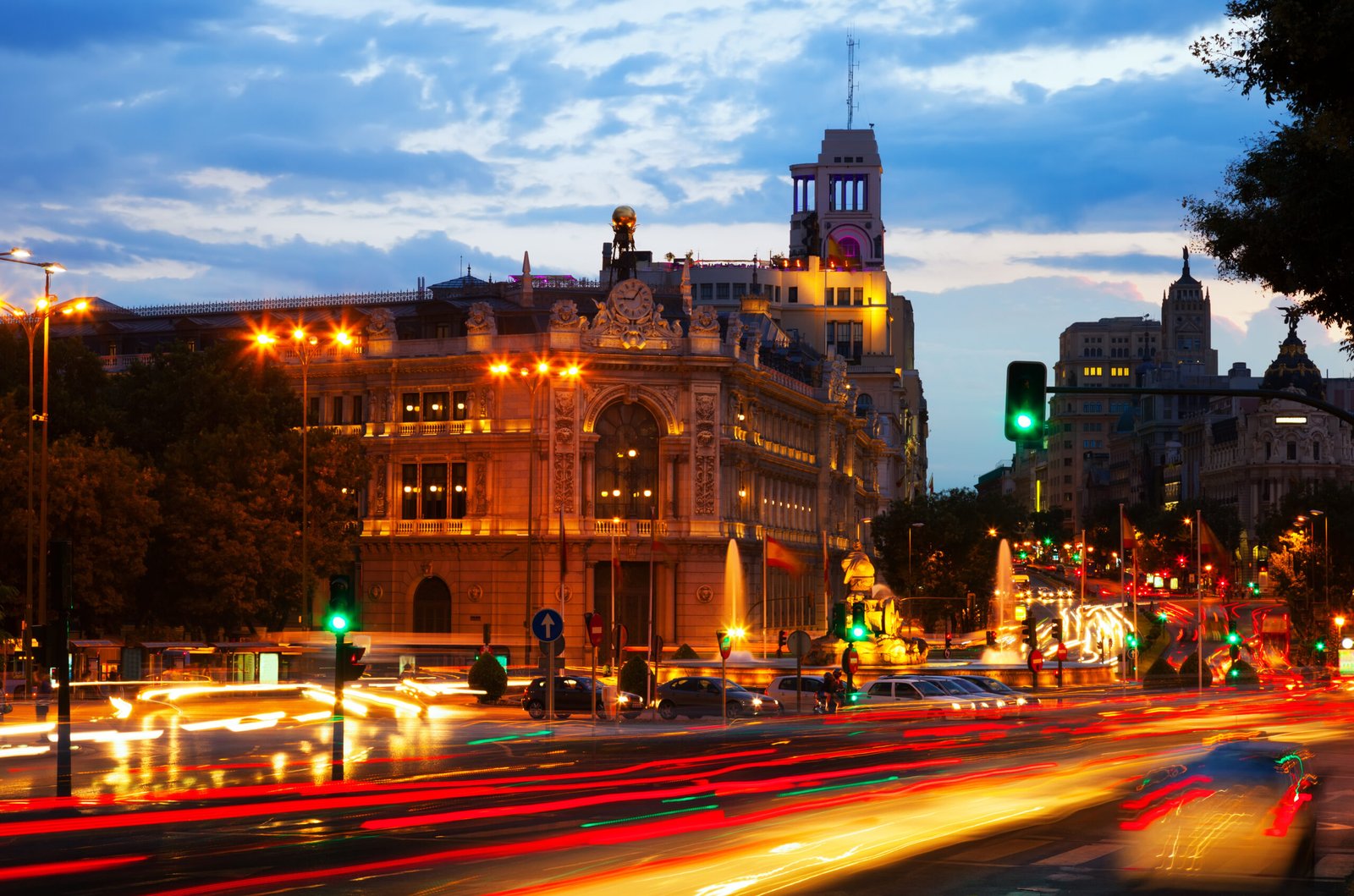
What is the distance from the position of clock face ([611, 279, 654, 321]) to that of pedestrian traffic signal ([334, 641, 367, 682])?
5420 centimetres

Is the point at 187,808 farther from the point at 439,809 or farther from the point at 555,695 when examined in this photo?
the point at 555,695

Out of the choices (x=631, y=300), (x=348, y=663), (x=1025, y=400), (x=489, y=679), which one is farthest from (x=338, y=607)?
(x=631, y=300)

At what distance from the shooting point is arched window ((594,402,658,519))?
8538cm

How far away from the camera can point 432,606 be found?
8669 cm

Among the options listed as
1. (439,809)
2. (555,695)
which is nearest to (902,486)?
(555,695)

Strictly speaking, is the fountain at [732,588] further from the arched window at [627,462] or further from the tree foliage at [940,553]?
the tree foliage at [940,553]

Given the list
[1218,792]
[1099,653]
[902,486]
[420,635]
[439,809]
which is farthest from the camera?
[902,486]

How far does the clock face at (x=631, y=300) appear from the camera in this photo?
8506 centimetres

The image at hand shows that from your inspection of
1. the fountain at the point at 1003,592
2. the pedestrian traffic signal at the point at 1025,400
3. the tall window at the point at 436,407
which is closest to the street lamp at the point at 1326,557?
the fountain at the point at 1003,592

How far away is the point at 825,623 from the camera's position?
339 feet

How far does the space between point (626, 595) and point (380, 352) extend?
17.2 meters

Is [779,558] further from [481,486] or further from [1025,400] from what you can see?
[1025,400]

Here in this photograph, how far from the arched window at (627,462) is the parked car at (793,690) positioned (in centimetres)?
2907

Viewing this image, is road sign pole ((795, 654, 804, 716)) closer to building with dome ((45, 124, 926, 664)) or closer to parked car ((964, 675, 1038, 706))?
parked car ((964, 675, 1038, 706))
